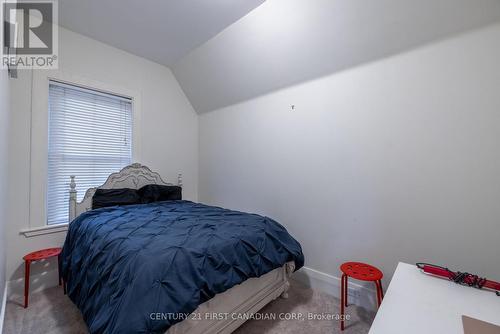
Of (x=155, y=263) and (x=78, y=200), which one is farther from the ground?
(x=78, y=200)

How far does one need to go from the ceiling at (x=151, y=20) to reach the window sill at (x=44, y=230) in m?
2.18

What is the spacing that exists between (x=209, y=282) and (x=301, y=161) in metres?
1.56

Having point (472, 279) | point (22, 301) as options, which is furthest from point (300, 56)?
point (22, 301)

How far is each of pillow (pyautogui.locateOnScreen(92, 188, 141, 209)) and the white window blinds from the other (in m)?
0.21

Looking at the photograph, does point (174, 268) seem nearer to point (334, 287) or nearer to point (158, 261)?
point (158, 261)

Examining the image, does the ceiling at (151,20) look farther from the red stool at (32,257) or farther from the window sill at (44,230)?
the red stool at (32,257)

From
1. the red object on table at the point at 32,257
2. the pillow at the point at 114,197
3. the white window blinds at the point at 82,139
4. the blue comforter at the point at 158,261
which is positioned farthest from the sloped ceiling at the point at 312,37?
the red object on table at the point at 32,257

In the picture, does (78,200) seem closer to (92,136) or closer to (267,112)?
(92,136)

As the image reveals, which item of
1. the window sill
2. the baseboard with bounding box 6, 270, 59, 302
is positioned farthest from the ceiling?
the baseboard with bounding box 6, 270, 59, 302

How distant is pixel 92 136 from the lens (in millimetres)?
2709

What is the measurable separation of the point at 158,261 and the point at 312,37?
2206 mm

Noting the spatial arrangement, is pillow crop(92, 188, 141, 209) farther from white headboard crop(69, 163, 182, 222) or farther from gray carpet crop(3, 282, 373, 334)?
gray carpet crop(3, 282, 373, 334)

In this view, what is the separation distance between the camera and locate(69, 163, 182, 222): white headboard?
2400 mm

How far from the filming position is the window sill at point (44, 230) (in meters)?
2.16
